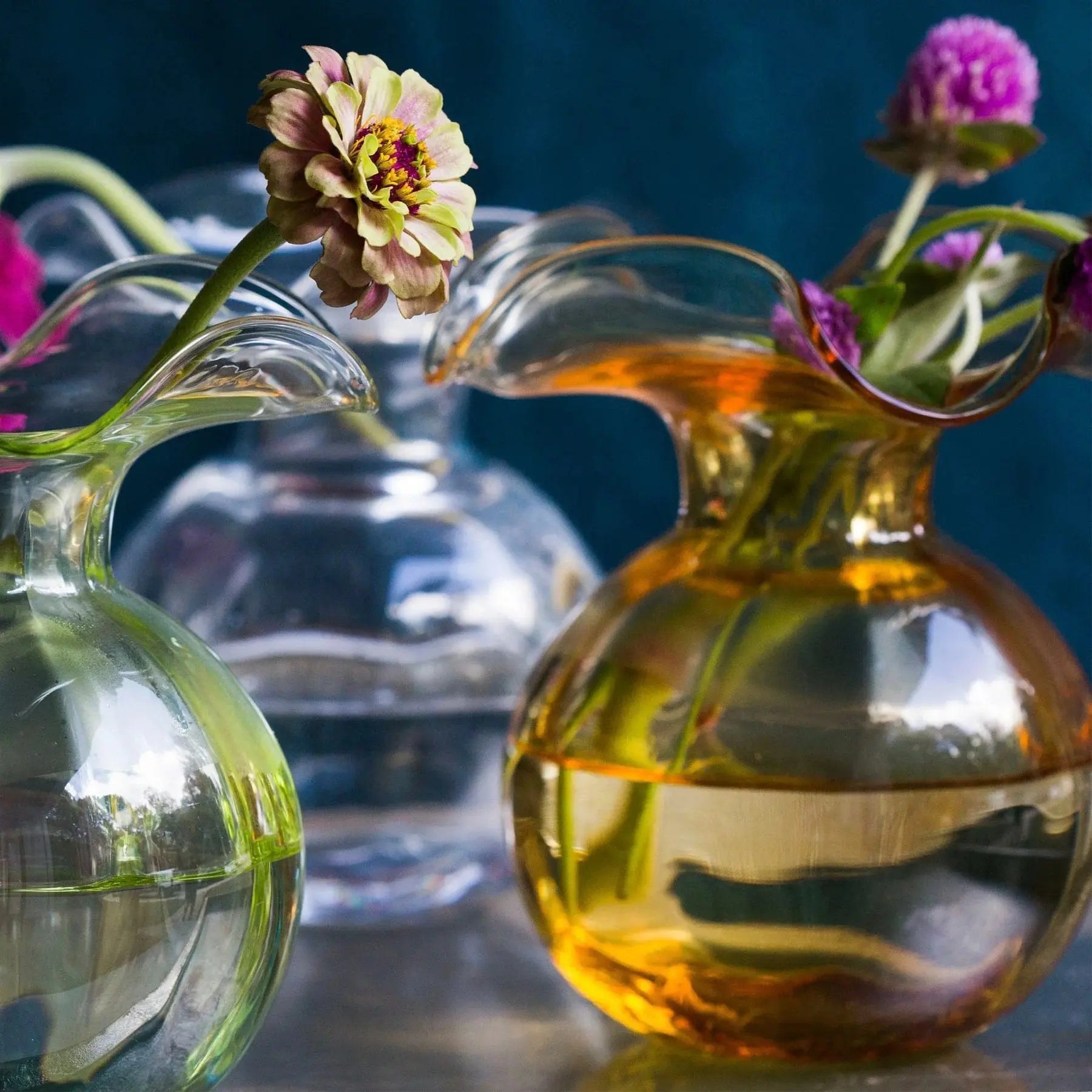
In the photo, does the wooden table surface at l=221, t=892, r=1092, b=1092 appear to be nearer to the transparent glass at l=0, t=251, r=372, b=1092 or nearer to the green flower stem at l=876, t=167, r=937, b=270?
the transparent glass at l=0, t=251, r=372, b=1092

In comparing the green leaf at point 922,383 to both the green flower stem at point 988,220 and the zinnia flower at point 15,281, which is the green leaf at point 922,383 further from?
the zinnia flower at point 15,281

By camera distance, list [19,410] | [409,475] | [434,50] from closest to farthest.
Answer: [19,410] → [409,475] → [434,50]

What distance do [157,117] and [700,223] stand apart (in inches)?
11.8

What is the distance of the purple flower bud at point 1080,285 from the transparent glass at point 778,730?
0.04 m

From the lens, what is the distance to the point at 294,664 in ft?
1.63

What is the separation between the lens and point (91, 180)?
0.45m

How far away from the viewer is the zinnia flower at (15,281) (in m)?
0.47

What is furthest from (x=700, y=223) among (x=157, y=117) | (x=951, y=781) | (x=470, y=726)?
(x=951, y=781)

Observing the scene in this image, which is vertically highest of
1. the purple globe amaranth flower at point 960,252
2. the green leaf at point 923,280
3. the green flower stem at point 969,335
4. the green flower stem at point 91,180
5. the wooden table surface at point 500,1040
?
the green flower stem at point 91,180

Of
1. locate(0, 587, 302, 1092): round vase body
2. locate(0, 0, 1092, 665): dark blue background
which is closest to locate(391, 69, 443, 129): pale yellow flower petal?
locate(0, 587, 302, 1092): round vase body

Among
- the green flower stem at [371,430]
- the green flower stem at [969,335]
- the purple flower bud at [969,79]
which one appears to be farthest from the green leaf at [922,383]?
the green flower stem at [371,430]

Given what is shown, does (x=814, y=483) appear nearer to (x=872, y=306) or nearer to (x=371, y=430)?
(x=872, y=306)

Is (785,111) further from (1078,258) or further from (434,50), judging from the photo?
(1078,258)

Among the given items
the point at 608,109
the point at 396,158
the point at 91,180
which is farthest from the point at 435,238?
the point at 608,109
